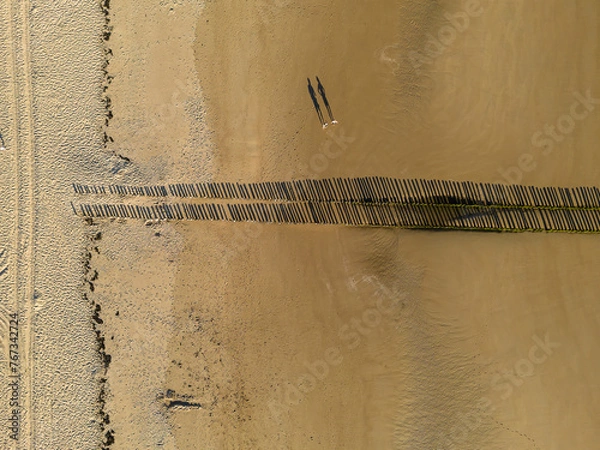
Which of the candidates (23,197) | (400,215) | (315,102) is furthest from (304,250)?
(23,197)

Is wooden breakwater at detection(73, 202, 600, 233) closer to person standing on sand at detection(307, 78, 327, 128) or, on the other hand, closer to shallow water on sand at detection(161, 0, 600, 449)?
shallow water on sand at detection(161, 0, 600, 449)

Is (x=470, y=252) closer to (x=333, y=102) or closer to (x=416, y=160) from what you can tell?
(x=416, y=160)

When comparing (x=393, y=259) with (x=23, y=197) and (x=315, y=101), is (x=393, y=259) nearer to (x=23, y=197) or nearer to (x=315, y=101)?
(x=315, y=101)

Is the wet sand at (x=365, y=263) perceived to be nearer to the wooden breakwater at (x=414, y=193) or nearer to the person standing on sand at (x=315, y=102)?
the person standing on sand at (x=315, y=102)

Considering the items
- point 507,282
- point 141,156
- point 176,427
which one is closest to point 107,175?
point 141,156

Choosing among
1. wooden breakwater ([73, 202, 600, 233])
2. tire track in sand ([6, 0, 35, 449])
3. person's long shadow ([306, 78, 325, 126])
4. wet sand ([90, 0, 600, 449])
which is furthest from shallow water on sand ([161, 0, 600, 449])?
tire track in sand ([6, 0, 35, 449])

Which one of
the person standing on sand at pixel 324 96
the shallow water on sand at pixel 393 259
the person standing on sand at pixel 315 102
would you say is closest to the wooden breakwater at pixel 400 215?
the shallow water on sand at pixel 393 259
